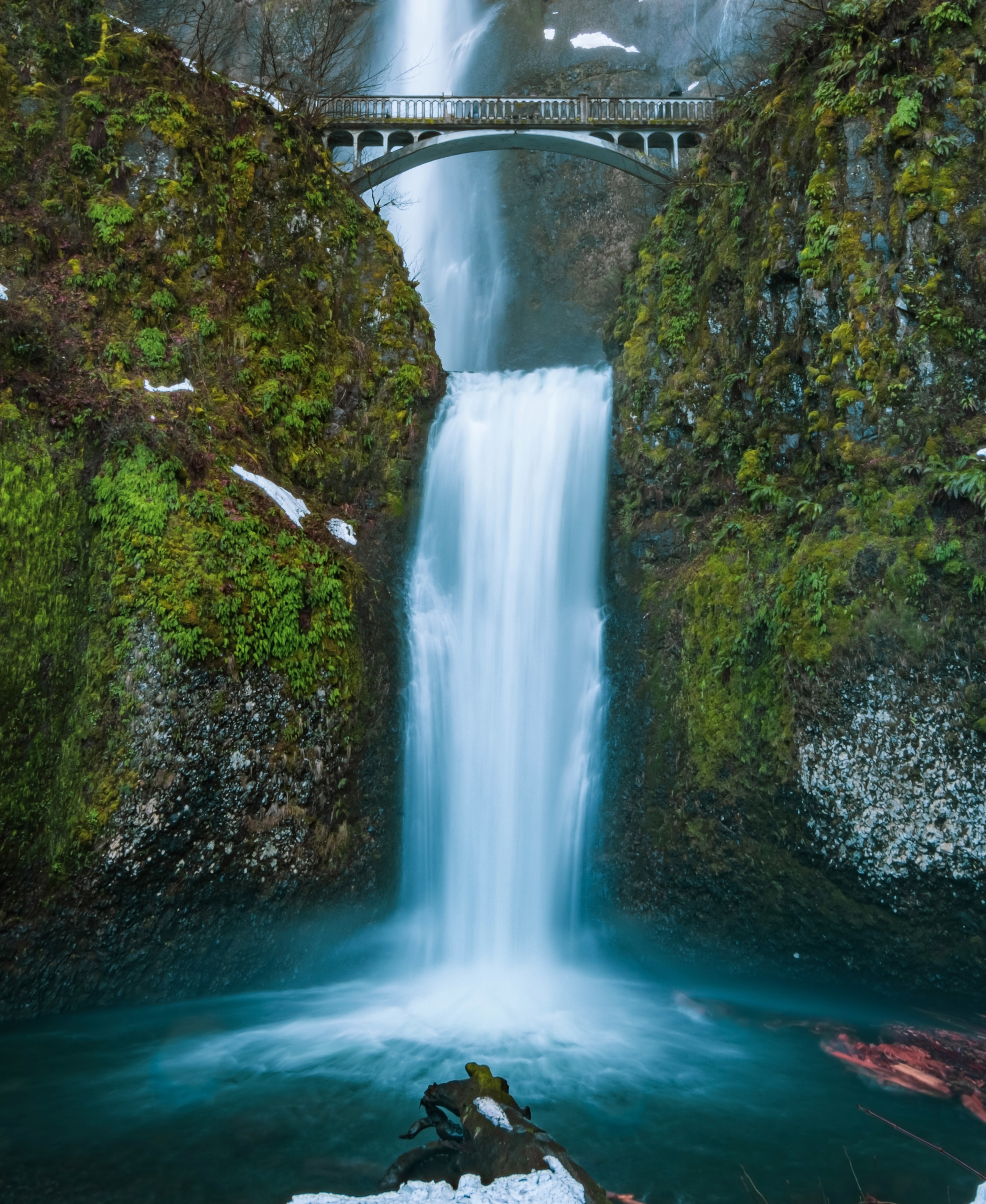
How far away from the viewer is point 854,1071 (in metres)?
6.94

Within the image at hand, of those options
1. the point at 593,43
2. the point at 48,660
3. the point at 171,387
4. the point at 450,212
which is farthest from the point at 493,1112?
the point at 593,43

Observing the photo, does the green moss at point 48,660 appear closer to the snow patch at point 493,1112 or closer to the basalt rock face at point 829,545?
the snow patch at point 493,1112

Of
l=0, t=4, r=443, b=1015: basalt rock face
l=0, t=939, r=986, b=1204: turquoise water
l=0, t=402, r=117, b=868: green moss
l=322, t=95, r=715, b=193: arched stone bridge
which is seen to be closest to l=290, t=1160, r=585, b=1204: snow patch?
l=0, t=939, r=986, b=1204: turquoise water

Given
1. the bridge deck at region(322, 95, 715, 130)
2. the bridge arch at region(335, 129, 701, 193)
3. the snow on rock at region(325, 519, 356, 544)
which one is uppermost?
the bridge deck at region(322, 95, 715, 130)

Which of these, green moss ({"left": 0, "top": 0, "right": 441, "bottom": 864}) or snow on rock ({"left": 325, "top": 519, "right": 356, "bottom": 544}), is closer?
green moss ({"left": 0, "top": 0, "right": 441, "bottom": 864})

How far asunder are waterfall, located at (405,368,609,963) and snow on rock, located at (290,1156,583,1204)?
5250 millimetres

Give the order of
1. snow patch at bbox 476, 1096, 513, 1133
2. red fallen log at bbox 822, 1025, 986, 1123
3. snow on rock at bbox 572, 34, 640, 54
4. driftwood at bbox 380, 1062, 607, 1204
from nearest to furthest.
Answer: driftwood at bbox 380, 1062, 607, 1204, snow patch at bbox 476, 1096, 513, 1133, red fallen log at bbox 822, 1025, 986, 1123, snow on rock at bbox 572, 34, 640, 54

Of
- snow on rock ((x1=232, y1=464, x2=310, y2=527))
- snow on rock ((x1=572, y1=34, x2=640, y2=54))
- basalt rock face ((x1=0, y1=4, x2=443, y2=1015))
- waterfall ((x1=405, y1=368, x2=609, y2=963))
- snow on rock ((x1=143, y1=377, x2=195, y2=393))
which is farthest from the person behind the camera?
snow on rock ((x1=572, y1=34, x2=640, y2=54))

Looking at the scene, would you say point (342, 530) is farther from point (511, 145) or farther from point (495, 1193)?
point (511, 145)

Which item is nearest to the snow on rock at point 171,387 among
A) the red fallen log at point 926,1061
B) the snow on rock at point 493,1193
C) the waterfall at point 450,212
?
the snow on rock at point 493,1193

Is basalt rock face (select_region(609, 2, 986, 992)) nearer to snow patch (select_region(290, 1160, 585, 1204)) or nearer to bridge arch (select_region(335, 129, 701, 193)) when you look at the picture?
bridge arch (select_region(335, 129, 701, 193))

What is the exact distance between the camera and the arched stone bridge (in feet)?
52.9

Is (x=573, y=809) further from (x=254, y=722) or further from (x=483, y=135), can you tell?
(x=483, y=135)

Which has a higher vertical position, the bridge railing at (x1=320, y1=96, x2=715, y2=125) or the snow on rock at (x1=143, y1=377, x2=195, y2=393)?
the bridge railing at (x1=320, y1=96, x2=715, y2=125)
